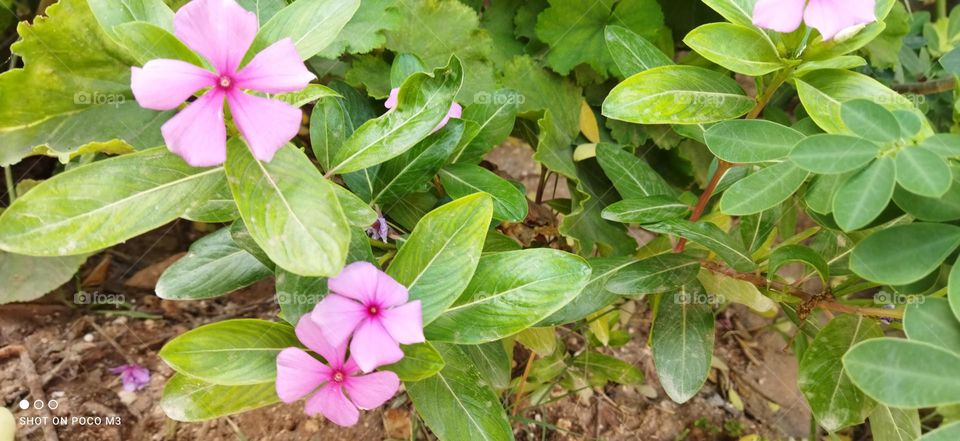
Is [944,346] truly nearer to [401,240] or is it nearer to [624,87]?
[624,87]

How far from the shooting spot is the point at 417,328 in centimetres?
83

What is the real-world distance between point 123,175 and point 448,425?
541mm

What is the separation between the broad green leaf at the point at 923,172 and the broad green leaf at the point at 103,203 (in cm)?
78

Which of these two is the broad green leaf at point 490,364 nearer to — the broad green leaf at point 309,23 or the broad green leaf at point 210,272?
the broad green leaf at point 210,272

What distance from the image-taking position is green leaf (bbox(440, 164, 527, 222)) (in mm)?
1092

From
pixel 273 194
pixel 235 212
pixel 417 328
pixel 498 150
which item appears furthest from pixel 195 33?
pixel 498 150

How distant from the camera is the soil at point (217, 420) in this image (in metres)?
1.43

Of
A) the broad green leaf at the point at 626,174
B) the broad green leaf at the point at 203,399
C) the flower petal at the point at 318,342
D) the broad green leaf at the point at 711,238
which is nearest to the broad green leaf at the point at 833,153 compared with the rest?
the broad green leaf at the point at 711,238

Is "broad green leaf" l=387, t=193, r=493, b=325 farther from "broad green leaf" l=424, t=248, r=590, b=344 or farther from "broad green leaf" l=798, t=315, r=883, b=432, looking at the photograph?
"broad green leaf" l=798, t=315, r=883, b=432

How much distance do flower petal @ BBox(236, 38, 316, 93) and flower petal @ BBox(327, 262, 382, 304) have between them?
0.22 metres

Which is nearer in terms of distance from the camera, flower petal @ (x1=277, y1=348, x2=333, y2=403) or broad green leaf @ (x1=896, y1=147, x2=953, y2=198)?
broad green leaf @ (x1=896, y1=147, x2=953, y2=198)

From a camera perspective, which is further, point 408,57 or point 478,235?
point 408,57

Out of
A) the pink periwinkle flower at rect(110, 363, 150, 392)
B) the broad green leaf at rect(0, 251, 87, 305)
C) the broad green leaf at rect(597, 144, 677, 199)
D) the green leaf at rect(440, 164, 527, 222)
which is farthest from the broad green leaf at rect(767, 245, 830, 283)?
the broad green leaf at rect(0, 251, 87, 305)

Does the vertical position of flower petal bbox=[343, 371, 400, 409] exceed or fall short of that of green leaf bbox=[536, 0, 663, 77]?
it falls short
